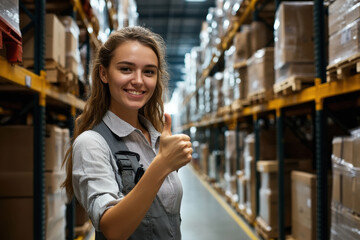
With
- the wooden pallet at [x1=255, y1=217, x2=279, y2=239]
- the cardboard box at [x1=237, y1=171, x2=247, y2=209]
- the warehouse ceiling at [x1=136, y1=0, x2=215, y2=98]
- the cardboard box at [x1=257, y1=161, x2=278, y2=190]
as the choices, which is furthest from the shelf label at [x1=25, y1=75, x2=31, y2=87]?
the warehouse ceiling at [x1=136, y1=0, x2=215, y2=98]

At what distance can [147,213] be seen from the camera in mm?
1572

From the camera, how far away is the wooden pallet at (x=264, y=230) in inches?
192

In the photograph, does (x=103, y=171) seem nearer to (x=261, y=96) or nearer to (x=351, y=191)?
(x=351, y=191)

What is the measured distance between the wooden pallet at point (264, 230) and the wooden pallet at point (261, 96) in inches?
69.2

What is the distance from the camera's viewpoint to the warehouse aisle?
5320mm

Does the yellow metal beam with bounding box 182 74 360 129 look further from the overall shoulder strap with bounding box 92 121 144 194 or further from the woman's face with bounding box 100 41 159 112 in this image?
the overall shoulder strap with bounding box 92 121 144 194

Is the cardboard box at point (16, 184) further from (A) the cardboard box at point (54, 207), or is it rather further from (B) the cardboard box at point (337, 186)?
(B) the cardboard box at point (337, 186)

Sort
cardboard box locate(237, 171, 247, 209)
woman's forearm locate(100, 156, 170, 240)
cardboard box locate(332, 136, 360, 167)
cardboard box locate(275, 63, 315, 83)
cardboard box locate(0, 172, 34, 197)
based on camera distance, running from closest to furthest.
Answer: woman's forearm locate(100, 156, 170, 240) → cardboard box locate(332, 136, 360, 167) → cardboard box locate(0, 172, 34, 197) → cardboard box locate(275, 63, 315, 83) → cardboard box locate(237, 171, 247, 209)

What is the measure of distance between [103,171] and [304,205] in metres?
3.16

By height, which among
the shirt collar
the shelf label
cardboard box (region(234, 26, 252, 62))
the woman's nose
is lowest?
the shirt collar

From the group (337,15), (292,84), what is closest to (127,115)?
(337,15)

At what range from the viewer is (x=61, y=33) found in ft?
12.7

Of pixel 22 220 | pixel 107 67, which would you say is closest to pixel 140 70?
pixel 107 67

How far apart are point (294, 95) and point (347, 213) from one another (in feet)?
5.24
